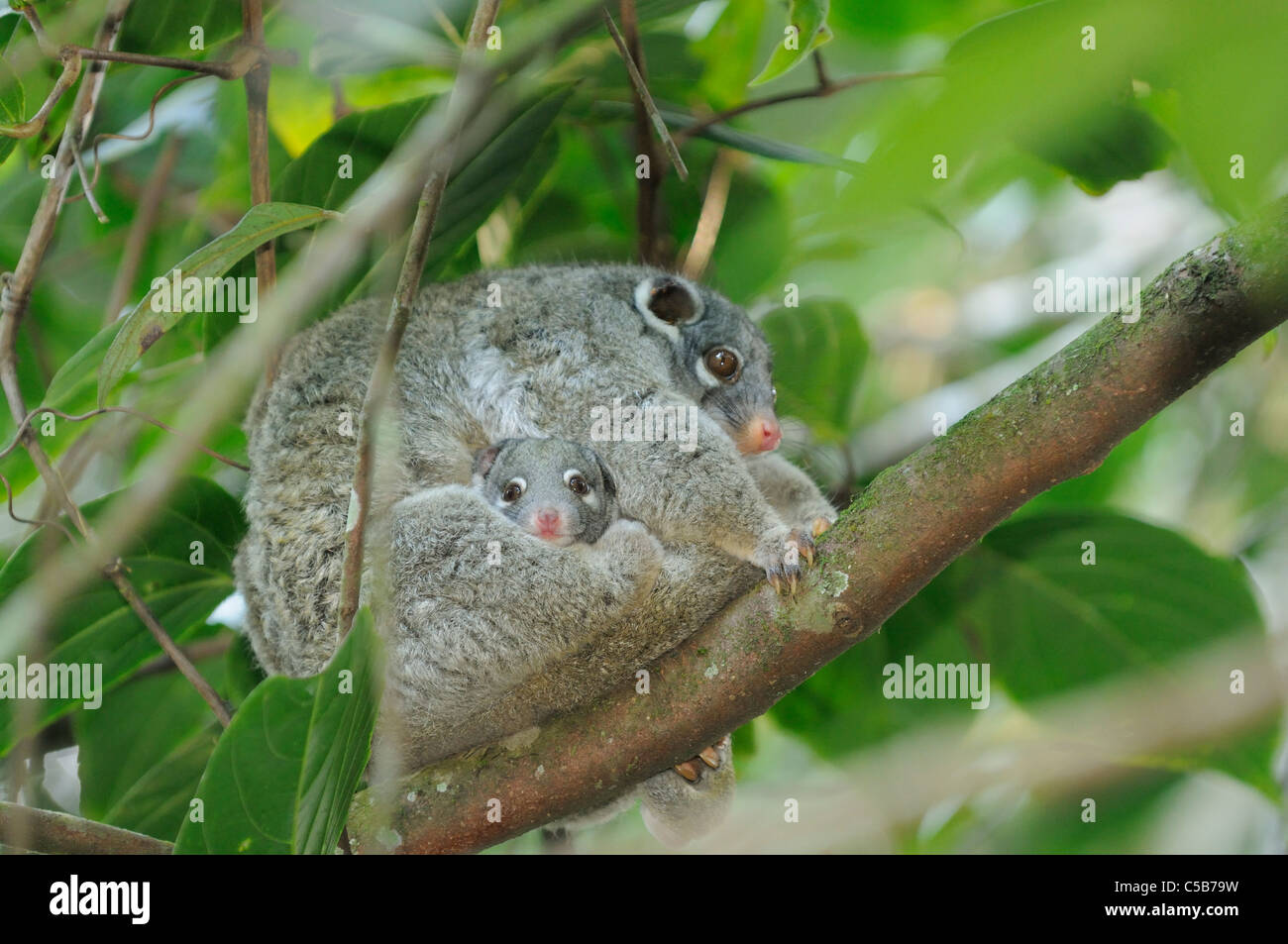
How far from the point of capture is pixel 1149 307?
2.64 meters

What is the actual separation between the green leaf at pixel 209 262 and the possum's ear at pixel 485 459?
1.07 metres

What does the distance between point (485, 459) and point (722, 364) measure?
1.06 metres

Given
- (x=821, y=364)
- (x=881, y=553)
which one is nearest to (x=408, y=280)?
(x=881, y=553)

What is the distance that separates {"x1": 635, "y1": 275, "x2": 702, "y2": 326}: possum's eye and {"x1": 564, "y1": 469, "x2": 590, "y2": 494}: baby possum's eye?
885 millimetres

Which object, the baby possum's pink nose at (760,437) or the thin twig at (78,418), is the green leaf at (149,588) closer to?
the thin twig at (78,418)

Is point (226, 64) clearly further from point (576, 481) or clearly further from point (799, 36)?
point (799, 36)

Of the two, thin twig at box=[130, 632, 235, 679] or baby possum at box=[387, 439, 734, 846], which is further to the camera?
thin twig at box=[130, 632, 235, 679]

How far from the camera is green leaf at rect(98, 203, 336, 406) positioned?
2.86 meters

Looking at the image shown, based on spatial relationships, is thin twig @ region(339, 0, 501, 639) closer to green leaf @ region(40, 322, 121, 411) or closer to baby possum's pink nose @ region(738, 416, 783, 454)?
green leaf @ region(40, 322, 121, 411)

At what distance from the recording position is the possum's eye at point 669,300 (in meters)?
4.20

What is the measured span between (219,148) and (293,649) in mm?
2803

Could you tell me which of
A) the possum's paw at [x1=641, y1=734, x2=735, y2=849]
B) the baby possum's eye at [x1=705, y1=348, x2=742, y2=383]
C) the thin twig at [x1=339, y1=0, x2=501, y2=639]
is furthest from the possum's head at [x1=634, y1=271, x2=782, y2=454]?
the thin twig at [x1=339, y1=0, x2=501, y2=639]

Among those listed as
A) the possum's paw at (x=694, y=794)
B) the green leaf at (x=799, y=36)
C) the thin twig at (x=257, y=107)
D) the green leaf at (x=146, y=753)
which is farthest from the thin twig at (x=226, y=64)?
the possum's paw at (x=694, y=794)
